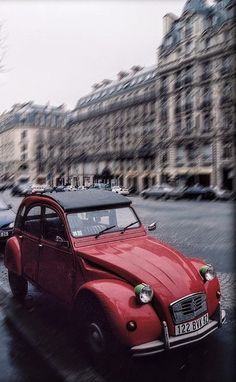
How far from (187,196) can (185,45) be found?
20740 millimetres

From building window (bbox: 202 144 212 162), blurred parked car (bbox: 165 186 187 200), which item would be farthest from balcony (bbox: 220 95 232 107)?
blurred parked car (bbox: 165 186 187 200)

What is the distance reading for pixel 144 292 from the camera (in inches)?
141

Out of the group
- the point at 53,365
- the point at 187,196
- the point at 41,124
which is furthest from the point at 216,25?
the point at 187,196

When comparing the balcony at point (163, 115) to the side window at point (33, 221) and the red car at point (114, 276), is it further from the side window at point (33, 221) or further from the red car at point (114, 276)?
the side window at point (33, 221)

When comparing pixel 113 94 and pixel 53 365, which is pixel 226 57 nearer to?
pixel 53 365

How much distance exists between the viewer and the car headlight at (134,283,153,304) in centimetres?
357

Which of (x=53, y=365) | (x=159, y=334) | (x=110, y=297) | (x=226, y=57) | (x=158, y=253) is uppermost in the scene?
(x=226, y=57)

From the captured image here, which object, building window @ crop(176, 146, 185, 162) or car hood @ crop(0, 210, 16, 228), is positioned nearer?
building window @ crop(176, 146, 185, 162)

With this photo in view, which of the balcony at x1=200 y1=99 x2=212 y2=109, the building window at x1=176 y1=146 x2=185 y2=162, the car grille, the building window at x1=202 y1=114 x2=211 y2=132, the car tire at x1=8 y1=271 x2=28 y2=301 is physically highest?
the balcony at x1=200 y1=99 x2=212 y2=109

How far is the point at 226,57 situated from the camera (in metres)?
6.80

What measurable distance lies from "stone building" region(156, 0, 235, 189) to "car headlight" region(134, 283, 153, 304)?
3.02 m

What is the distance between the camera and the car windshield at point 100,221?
15.2 ft

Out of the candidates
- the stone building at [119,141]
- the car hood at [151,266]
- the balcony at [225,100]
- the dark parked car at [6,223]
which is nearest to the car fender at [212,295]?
the car hood at [151,266]

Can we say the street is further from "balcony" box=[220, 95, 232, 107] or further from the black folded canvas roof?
"balcony" box=[220, 95, 232, 107]
